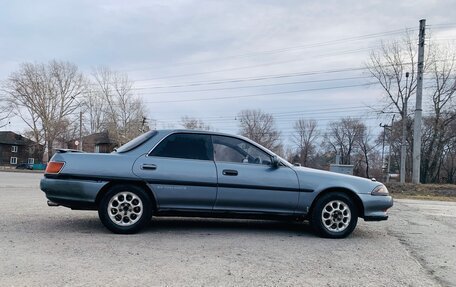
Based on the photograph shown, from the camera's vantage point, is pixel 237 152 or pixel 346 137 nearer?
pixel 237 152

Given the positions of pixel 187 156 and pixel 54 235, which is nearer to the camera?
pixel 54 235

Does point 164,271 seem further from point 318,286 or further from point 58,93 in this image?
point 58,93

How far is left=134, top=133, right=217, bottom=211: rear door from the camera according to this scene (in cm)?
614

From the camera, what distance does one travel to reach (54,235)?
593cm

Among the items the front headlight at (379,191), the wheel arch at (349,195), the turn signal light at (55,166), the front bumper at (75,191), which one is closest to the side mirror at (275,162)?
the wheel arch at (349,195)

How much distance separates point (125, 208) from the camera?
20.0 ft

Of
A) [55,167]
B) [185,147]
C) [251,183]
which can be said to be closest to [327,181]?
[251,183]

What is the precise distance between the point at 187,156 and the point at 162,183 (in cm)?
57

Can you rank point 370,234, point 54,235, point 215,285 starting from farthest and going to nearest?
point 370,234 → point 54,235 → point 215,285

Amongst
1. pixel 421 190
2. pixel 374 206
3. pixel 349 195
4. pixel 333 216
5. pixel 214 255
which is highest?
pixel 349 195

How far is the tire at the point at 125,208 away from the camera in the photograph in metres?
6.04

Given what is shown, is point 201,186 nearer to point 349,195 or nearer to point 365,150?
point 349,195

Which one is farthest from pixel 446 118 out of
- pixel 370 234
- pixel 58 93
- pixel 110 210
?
pixel 58 93

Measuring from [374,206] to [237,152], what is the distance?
2.28m
